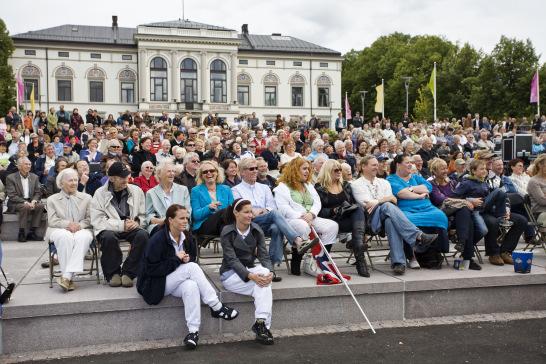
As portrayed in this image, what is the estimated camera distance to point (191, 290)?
5.58 metres

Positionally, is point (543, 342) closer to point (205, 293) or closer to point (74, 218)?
point (205, 293)

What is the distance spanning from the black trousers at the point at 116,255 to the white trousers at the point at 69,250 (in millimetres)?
227

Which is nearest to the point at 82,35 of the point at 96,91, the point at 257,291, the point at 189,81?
the point at 96,91

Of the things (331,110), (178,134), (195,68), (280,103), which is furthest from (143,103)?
(178,134)

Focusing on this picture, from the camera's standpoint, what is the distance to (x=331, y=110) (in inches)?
2576

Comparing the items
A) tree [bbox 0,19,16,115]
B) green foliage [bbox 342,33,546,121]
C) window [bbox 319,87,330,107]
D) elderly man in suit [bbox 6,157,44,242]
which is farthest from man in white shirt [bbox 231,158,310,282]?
window [bbox 319,87,330,107]

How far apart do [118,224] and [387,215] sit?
3.37 meters

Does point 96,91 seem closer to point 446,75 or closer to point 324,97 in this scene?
point 324,97

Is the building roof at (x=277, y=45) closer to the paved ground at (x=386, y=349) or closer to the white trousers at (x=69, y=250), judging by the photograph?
the white trousers at (x=69, y=250)

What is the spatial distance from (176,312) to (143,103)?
54212 mm

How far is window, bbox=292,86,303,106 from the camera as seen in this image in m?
64.6

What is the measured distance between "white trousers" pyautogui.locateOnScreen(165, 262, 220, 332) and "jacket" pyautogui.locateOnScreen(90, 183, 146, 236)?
1.21 metres

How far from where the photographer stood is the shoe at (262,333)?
18.1 ft

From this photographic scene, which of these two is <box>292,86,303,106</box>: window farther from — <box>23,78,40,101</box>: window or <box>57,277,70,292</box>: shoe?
<box>57,277,70,292</box>: shoe
